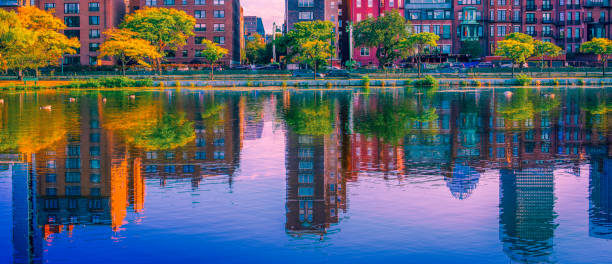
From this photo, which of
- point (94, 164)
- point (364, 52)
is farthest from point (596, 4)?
point (94, 164)

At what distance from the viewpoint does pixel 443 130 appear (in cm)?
4103

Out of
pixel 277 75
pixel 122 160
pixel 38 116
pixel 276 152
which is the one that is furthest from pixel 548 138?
pixel 277 75

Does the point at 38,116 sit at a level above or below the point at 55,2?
below

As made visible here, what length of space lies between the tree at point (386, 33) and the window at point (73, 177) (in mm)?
117865

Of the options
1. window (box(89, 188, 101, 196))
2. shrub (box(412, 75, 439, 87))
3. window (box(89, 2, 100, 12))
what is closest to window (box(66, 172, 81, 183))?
window (box(89, 188, 101, 196))

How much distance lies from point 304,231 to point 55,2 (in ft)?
509

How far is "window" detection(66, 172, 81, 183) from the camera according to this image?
937 inches

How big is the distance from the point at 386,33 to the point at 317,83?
103 feet

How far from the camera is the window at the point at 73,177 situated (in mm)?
23797

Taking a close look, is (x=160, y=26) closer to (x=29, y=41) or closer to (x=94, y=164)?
(x=29, y=41)

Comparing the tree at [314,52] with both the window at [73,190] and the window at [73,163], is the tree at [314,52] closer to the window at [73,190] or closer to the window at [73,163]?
the window at [73,163]

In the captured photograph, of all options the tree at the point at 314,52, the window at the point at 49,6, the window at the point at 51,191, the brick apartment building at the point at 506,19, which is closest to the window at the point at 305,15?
the brick apartment building at the point at 506,19

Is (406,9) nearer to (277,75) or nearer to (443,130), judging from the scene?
(277,75)

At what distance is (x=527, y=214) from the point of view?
1867 cm
